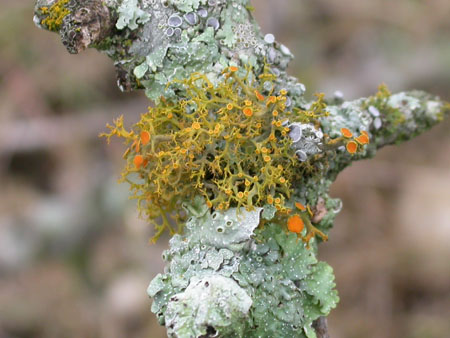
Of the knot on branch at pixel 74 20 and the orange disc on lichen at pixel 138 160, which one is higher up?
the knot on branch at pixel 74 20

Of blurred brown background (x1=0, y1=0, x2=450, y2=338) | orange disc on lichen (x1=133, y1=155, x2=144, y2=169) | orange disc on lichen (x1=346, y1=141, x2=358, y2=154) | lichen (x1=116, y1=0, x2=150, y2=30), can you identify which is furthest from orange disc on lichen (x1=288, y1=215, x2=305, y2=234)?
blurred brown background (x1=0, y1=0, x2=450, y2=338)

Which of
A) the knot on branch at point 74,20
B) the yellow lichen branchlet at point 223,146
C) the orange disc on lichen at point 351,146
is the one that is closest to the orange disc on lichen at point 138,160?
the yellow lichen branchlet at point 223,146

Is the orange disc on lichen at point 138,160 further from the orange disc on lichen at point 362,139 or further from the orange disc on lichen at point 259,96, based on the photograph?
the orange disc on lichen at point 362,139

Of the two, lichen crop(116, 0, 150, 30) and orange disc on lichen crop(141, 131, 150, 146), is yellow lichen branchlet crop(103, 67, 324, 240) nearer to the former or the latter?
orange disc on lichen crop(141, 131, 150, 146)

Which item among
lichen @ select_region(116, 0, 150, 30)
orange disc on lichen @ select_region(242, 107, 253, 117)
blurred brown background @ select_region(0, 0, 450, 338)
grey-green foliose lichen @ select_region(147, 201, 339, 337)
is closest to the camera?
grey-green foliose lichen @ select_region(147, 201, 339, 337)

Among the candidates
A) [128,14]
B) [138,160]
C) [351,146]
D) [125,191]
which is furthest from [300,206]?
[125,191]

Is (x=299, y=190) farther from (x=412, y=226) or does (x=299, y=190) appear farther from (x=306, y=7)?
(x=306, y=7)
